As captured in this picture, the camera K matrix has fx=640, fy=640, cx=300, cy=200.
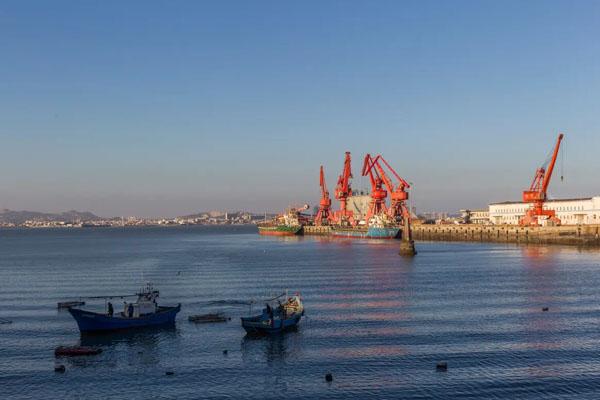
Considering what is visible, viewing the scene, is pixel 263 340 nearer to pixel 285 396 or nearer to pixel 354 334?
pixel 354 334

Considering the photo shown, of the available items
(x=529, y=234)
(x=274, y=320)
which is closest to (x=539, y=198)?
(x=529, y=234)

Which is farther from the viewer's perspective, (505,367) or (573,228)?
(573,228)

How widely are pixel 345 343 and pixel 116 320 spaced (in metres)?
20.3

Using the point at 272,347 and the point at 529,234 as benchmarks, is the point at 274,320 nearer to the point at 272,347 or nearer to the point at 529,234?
the point at 272,347

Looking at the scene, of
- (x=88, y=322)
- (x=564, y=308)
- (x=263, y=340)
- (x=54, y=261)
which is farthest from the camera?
(x=54, y=261)

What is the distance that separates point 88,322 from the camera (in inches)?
2114

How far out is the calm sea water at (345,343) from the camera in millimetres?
37469

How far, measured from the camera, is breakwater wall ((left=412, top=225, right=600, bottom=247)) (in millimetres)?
146625

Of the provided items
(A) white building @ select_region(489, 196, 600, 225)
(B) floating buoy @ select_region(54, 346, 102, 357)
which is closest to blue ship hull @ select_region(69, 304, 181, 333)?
(B) floating buoy @ select_region(54, 346, 102, 357)

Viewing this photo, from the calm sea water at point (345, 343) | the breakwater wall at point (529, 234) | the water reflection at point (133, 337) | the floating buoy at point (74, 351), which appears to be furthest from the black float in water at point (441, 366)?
the breakwater wall at point (529, 234)

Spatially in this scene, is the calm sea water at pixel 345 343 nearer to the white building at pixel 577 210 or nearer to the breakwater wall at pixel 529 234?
the breakwater wall at pixel 529 234

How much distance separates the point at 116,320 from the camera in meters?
54.7

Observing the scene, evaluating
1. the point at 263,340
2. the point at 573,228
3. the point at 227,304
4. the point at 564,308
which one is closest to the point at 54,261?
the point at 227,304

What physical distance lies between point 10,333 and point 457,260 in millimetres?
84018
